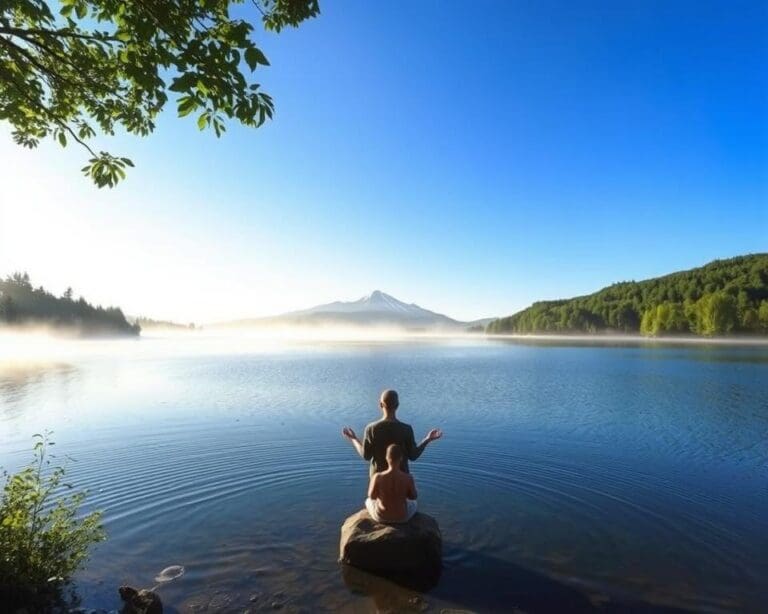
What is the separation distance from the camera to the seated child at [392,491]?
902 cm

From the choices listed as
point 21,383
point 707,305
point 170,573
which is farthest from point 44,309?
point 707,305

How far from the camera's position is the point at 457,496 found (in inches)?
523

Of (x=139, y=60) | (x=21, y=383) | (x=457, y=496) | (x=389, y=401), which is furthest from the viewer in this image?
(x=21, y=383)

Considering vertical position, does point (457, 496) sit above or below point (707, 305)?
below

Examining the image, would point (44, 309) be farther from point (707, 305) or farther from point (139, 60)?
point (707, 305)

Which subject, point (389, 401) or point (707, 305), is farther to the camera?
point (707, 305)

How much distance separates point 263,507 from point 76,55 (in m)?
10.5

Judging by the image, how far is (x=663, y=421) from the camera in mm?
24078

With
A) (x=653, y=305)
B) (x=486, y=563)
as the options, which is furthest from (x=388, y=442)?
(x=653, y=305)

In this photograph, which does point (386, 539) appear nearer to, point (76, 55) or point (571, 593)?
point (571, 593)

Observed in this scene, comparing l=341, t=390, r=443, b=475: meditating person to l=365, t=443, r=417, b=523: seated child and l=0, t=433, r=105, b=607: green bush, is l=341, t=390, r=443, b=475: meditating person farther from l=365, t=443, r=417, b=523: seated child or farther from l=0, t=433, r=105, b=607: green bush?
l=0, t=433, r=105, b=607: green bush

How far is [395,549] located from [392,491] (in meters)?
0.99

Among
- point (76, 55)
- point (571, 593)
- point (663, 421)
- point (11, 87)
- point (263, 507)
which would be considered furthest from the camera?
point (663, 421)

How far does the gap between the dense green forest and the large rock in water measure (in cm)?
14926
